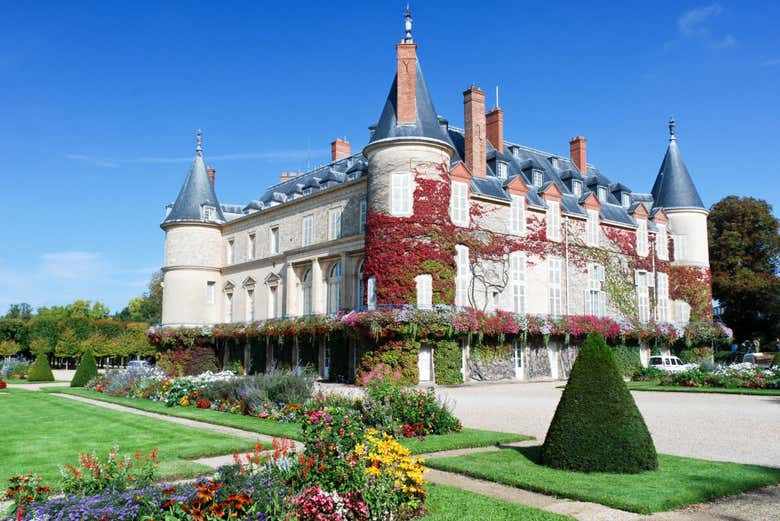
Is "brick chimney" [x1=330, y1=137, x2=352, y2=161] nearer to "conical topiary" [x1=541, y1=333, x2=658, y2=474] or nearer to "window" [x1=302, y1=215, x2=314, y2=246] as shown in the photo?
"window" [x1=302, y1=215, x2=314, y2=246]

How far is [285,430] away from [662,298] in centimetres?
3008

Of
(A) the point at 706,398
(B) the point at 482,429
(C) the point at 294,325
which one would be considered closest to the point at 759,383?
(A) the point at 706,398

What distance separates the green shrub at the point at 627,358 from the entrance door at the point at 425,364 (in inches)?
449

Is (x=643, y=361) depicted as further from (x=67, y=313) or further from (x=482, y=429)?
(x=67, y=313)

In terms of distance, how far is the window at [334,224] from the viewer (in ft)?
105

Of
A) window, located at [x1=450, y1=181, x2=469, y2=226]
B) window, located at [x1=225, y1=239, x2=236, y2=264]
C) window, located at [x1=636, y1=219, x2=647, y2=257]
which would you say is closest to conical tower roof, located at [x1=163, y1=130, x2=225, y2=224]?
window, located at [x1=225, y1=239, x2=236, y2=264]

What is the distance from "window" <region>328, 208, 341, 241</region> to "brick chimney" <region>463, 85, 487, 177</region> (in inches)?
263

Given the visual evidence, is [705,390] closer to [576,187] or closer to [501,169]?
[501,169]

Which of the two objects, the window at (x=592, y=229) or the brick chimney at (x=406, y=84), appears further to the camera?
the window at (x=592, y=229)

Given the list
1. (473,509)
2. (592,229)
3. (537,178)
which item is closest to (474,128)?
(537,178)

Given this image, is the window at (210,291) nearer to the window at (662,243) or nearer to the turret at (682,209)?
the window at (662,243)

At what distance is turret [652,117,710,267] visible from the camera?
127 ft

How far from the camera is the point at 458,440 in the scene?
11406 mm

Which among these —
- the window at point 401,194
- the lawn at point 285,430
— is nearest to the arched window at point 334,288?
the window at point 401,194
